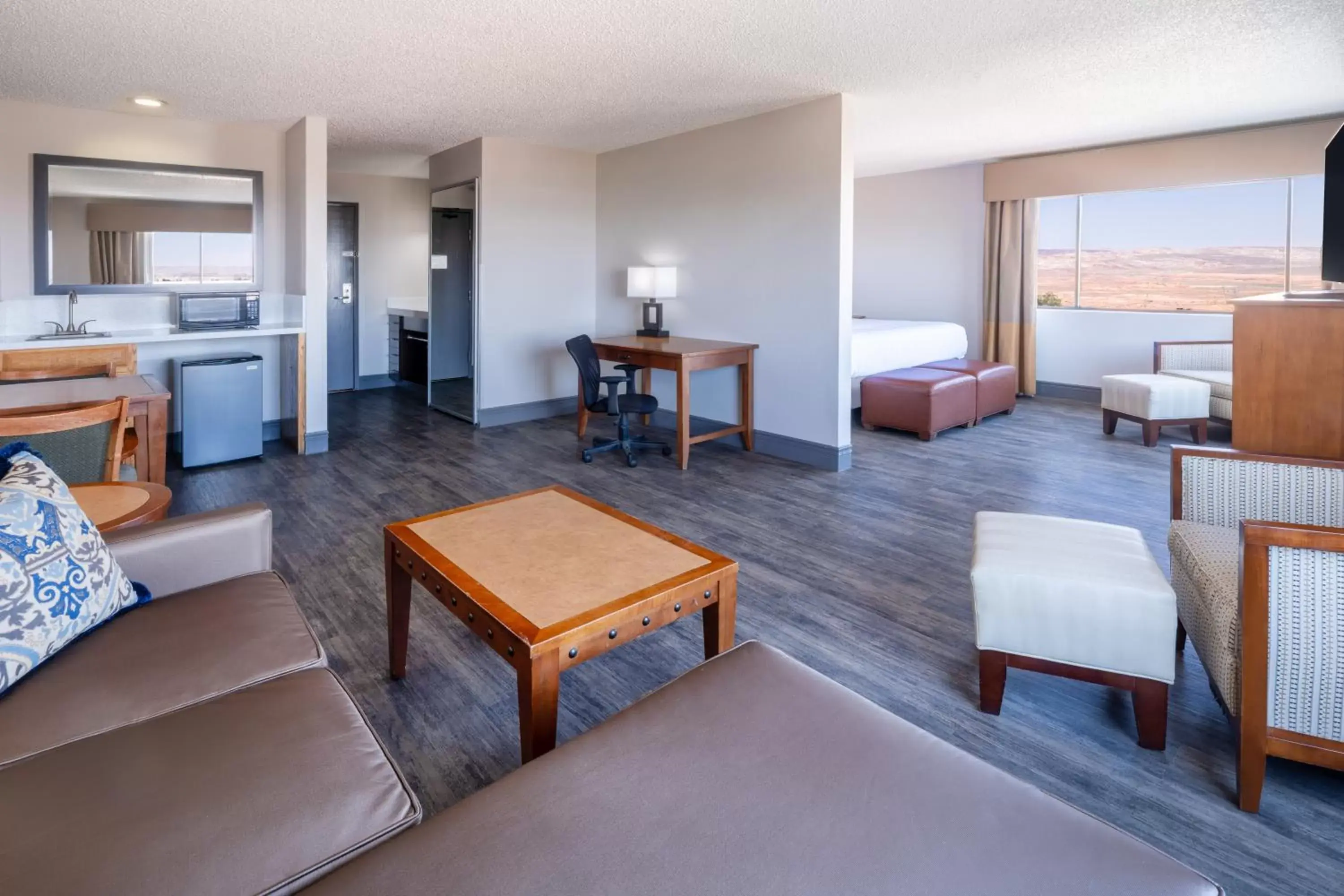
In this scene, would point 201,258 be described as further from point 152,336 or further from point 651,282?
point 651,282

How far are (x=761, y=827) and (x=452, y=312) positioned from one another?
23.5 ft

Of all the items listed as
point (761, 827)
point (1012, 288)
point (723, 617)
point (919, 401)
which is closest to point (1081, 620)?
point (723, 617)

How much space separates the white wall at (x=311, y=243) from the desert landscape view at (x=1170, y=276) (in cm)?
597

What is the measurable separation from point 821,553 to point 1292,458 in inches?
63.5

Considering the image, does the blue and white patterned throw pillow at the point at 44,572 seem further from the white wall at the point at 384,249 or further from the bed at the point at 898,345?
the white wall at the point at 384,249

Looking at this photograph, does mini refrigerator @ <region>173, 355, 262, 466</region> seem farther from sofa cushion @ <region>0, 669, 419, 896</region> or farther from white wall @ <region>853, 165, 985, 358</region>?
white wall @ <region>853, 165, 985, 358</region>

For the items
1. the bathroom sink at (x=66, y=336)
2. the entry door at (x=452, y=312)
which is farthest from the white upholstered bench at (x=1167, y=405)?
the bathroom sink at (x=66, y=336)

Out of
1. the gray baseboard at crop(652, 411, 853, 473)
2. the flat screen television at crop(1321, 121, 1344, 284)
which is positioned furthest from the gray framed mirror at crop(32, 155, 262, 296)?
the flat screen television at crop(1321, 121, 1344, 284)

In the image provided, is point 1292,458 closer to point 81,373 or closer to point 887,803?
point 887,803

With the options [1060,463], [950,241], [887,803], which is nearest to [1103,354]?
[950,241]

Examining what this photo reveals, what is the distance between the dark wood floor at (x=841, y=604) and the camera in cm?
165

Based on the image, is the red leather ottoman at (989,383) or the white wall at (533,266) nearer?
the white wall at (533,266)

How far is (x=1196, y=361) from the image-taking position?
18.5 feet

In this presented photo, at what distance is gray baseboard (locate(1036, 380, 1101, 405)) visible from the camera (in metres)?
6.84
